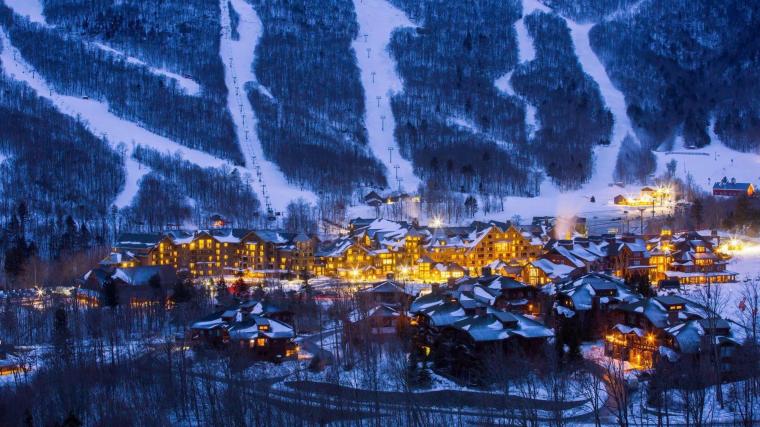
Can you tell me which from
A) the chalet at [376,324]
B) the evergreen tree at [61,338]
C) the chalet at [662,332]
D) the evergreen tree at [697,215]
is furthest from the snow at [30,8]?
the chalet at [662,332]

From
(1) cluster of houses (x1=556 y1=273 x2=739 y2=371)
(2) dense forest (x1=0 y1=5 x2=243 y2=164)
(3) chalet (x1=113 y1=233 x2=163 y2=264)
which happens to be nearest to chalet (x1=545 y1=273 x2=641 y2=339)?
(1) cluster of houses (x1=556 y1=273 x2=739 y2=371)

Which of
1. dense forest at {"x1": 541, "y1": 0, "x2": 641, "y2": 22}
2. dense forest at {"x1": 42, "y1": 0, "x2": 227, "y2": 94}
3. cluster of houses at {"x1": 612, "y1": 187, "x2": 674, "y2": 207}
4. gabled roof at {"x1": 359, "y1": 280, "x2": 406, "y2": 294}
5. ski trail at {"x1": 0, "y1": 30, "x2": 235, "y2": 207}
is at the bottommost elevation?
gabled roof at {"x1": 359, "y1": 280, "x2": 406, "y2": 294}

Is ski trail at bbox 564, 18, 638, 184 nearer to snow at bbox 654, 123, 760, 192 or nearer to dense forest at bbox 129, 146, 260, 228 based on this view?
snow at bbox 654, 123, 760, 192

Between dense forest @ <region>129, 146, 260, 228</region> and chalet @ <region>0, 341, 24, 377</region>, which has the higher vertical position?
dense forest @ <region>129, 146, 260, 228</region>

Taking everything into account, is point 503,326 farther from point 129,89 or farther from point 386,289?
point 129,89

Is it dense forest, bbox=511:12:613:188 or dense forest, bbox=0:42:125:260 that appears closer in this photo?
dense forest, bbox=0:42:125:260
